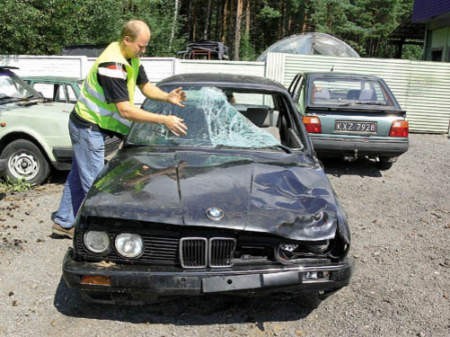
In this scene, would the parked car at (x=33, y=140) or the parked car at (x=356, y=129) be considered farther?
the parked car at (x=356, y=129)

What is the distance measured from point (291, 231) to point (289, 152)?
50.6 inches

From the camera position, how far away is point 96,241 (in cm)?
274

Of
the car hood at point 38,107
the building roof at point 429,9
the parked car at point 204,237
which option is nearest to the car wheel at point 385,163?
the parked car at point 204,237

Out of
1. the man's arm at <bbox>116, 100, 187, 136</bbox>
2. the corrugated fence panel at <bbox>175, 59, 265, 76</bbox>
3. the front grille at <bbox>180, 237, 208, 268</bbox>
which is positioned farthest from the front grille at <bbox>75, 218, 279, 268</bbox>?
the corrugated fence panel at <bbox>175, 59, 265, 76</bbox>

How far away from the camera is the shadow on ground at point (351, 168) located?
24.7ft

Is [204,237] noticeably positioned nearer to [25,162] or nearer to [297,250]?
[297,250]

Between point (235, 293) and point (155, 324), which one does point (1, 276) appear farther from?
point (235, 293)

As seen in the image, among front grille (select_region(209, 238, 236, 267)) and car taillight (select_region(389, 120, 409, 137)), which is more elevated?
front grille (select_region(209, 238, 236, 267))

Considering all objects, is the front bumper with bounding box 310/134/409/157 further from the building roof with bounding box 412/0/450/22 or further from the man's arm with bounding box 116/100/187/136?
the building roof with bounding box 412/0/450/22

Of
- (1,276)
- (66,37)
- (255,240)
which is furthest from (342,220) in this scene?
(66,37)

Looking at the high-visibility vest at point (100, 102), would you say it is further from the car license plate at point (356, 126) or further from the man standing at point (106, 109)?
the car license plate at point (356, 126)

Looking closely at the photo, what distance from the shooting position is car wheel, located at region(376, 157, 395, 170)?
764 cm

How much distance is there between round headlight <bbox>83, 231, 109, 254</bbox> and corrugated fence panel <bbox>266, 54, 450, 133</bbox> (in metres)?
10.1

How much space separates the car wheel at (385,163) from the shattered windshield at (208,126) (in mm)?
3992
